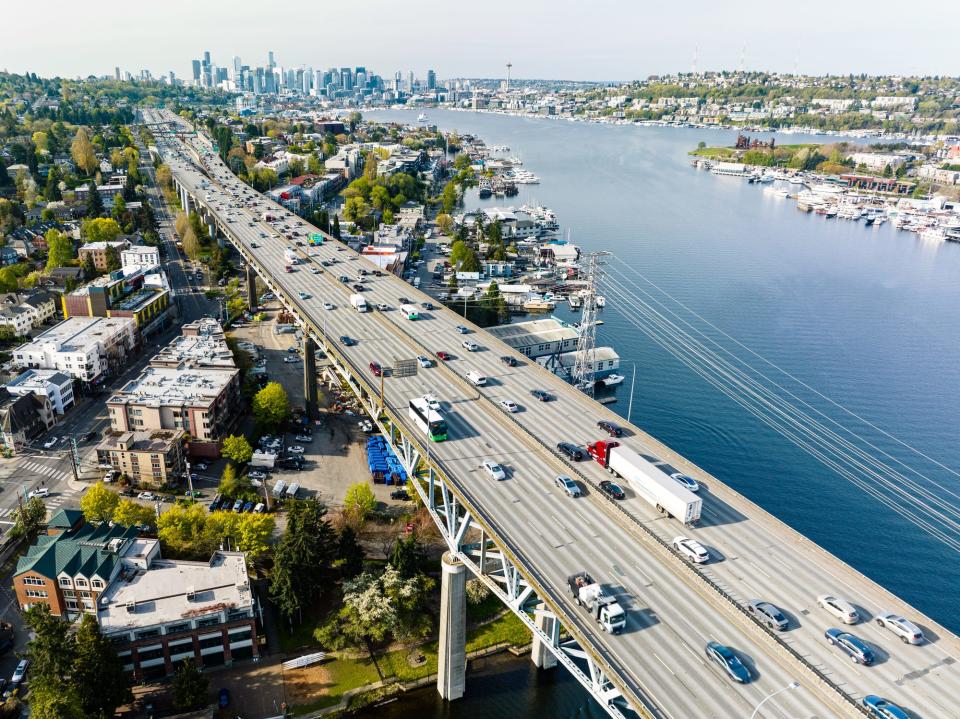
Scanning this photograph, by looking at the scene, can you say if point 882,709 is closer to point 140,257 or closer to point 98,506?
point 98,506

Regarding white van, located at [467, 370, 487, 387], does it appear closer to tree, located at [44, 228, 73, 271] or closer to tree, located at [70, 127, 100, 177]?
tree, located at [44, 228, 73, 271]

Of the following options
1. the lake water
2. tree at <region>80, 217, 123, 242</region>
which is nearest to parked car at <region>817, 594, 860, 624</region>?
the lake water

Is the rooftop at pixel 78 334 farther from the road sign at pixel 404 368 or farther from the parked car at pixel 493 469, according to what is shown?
the parked car at pixel 493 469

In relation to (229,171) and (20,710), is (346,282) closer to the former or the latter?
(20,710)

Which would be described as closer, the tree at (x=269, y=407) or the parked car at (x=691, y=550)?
the parked car at (x=691, y=550)

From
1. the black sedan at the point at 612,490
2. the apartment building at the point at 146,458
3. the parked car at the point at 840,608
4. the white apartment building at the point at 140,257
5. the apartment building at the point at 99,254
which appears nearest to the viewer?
the parked car at the point at 840,608

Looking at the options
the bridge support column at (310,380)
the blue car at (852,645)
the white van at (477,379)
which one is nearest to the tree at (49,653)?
the white van at (477,379)

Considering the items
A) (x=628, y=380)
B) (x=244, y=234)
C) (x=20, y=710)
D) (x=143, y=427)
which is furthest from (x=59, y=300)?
(x=628, y=380)

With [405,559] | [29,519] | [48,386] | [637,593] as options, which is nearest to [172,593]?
[405,559]
